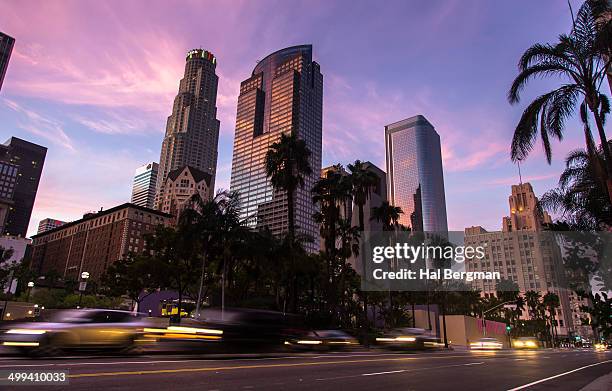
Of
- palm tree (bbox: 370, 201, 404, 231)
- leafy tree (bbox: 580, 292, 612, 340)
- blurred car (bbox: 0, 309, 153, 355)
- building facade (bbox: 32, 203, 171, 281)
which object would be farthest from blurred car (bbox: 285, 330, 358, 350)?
building facade (bbox: 32, 203, 171, 281)

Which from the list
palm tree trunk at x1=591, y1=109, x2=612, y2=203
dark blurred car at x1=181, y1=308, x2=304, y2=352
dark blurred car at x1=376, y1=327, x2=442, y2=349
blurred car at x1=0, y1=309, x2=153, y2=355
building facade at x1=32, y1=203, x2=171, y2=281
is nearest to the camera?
blurred car at x1=0, y1=309, x2=153, y2=355

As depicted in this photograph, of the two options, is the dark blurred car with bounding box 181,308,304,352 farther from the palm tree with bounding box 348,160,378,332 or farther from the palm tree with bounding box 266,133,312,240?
the palm tree with bounding box 348,160,378,332

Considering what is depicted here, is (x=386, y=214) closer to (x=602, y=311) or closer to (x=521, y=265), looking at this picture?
(x=602, y=311)

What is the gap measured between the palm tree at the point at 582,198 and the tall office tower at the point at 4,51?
691ft

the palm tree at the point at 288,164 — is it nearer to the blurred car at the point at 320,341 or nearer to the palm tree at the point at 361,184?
the palm tree at the point at 361,184

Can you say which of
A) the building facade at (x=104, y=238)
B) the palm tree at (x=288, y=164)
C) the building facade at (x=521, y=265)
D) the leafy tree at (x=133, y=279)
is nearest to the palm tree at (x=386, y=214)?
the palm tree at (x=288, y=164)

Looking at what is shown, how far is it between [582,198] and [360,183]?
32394 mm

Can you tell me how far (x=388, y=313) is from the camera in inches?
2389

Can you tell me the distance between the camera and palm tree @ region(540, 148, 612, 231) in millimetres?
16047

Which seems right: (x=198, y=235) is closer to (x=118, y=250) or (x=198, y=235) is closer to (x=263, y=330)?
(x=263, y=330)

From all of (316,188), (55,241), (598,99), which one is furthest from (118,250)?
(598,99)

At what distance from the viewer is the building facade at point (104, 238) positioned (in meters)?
153

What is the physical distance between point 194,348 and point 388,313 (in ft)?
159

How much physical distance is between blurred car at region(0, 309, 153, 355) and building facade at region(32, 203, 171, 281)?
136386 millimetres
